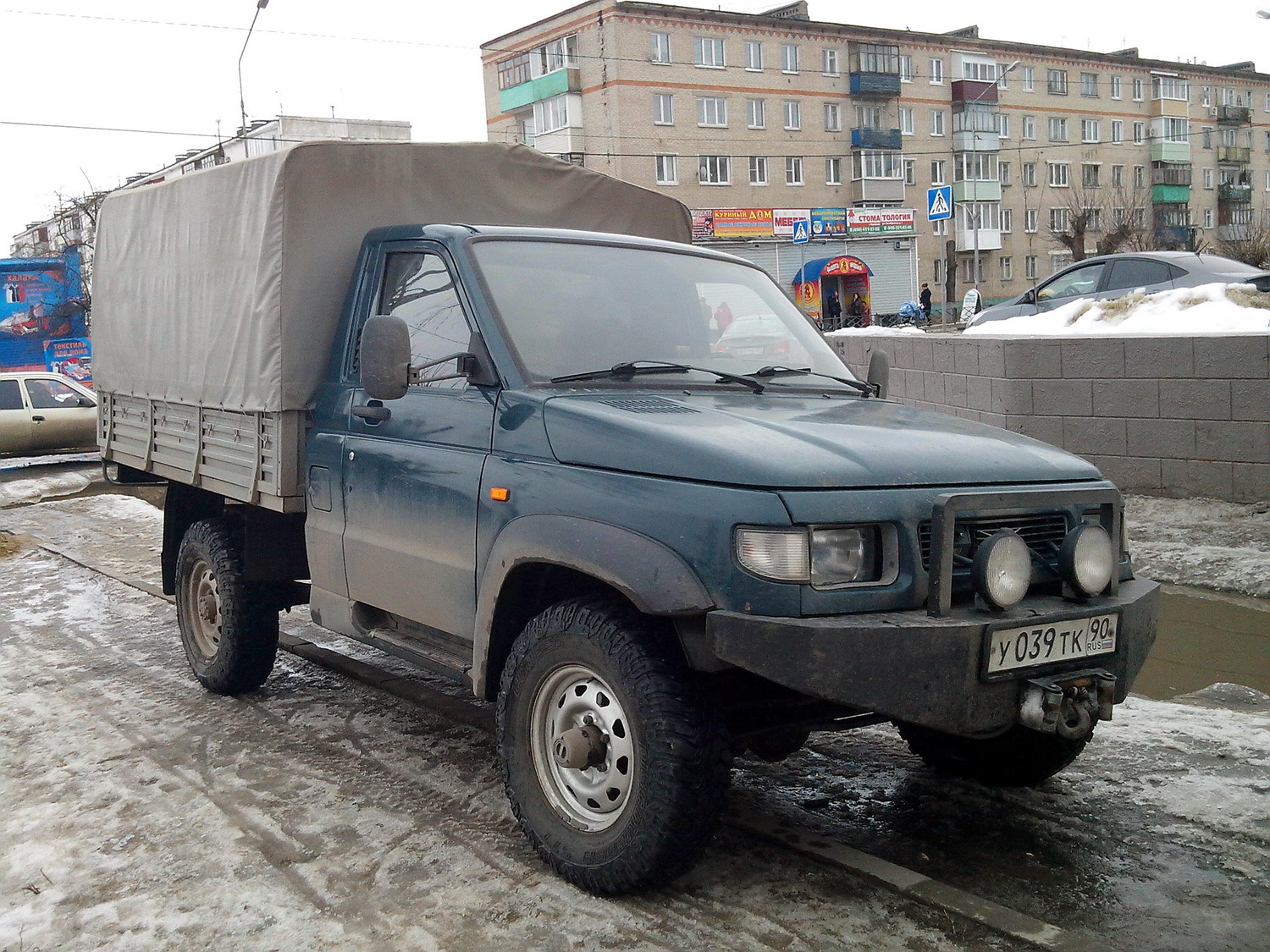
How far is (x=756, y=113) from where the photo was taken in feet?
191

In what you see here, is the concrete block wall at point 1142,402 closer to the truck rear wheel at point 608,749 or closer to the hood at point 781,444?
the hood at point 781,444

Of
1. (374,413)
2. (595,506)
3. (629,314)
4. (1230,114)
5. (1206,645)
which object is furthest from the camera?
(1230,114)

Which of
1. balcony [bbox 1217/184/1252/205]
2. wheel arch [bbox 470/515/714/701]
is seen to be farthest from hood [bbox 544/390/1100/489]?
balcony [bbox 1217/184/1252/205]

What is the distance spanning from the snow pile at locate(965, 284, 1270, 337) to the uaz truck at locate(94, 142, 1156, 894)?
619cm

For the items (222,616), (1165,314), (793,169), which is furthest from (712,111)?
(222,616)

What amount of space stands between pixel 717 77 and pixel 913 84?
12.8m

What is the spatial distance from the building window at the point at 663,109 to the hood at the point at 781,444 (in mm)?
53202

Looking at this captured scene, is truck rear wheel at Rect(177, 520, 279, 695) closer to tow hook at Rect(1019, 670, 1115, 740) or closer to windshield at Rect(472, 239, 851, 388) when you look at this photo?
windshield at Rect(472, 239, 851, 388)

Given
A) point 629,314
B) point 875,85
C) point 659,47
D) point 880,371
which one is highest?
point 659,47

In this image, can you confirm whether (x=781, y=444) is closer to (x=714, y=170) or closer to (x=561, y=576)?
(x=561, y=576)

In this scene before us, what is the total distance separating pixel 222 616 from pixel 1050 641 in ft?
13.2

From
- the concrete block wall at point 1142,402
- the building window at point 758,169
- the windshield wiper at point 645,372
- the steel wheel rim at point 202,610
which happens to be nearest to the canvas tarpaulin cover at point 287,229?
the steel wheel rim at point 202,610

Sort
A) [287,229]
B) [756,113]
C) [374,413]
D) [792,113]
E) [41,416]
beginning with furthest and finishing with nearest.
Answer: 1. [792,113]
2. [756,113]
3. [41,416]
4. [287,229]
5. [374,413]

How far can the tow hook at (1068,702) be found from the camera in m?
3.35
